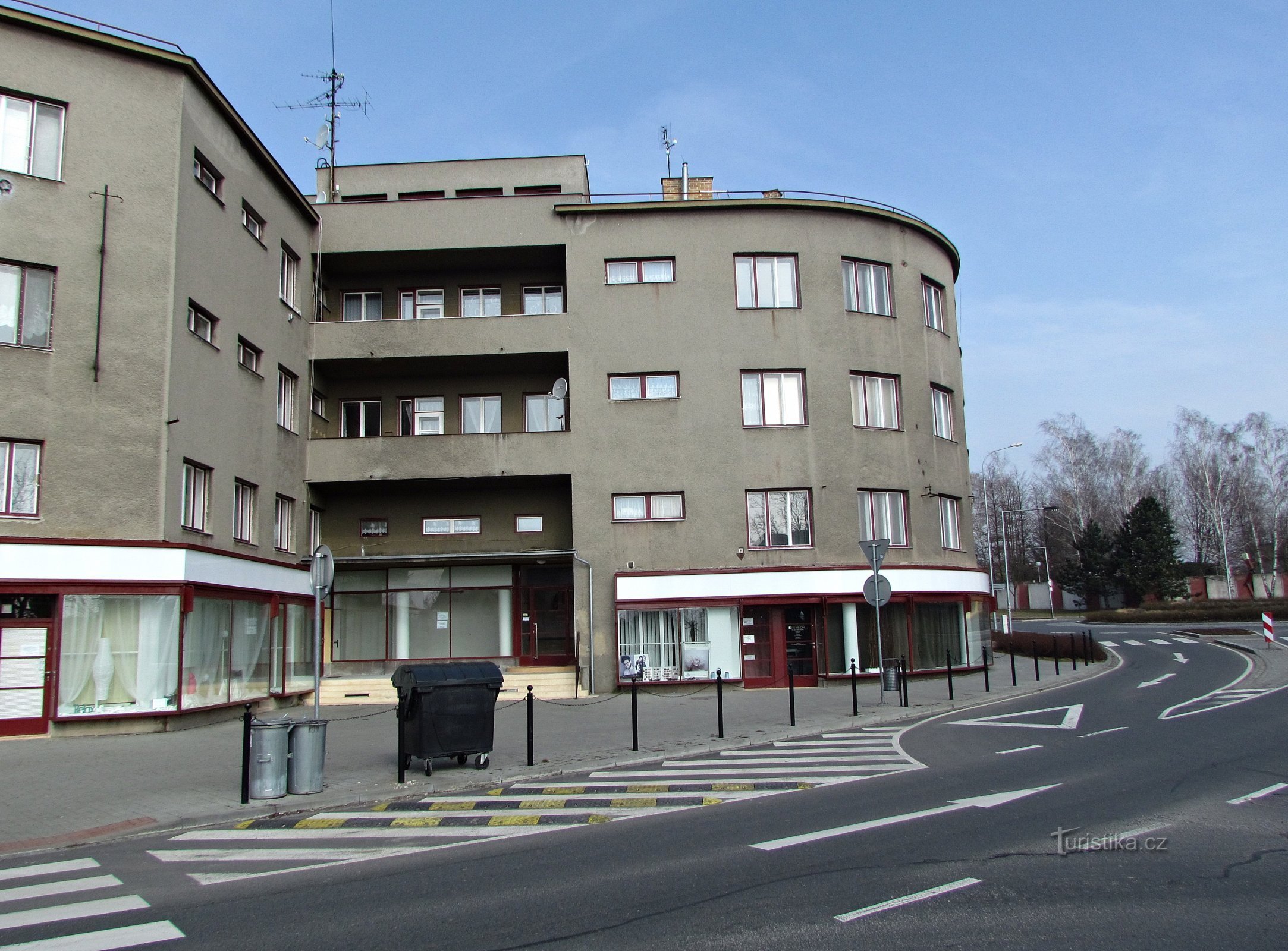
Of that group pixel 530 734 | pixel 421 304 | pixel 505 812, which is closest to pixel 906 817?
pixel 505 812

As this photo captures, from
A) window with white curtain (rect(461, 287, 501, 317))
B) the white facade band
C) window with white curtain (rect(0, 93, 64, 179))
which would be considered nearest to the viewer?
window with white curtain (rect(0, 93, 64, 179))

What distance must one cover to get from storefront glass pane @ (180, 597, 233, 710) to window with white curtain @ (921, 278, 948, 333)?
833 inches

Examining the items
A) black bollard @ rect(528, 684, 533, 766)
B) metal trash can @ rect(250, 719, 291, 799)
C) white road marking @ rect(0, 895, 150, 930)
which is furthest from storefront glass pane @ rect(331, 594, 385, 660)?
white road marking @ rect(0, 895, 150, 930)

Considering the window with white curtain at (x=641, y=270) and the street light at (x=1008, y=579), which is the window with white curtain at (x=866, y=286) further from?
the street light at (x=1008, y=579)

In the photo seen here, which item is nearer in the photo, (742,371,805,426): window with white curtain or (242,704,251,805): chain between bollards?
(242,704,251,805): chain between bollards

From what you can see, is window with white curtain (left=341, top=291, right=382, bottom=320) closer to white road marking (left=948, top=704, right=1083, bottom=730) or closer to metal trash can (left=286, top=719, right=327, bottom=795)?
metal trash can (left=286, top=719, right=327, bottom=795)

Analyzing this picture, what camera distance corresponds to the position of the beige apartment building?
2392 cm

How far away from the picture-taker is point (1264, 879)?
6746 mm

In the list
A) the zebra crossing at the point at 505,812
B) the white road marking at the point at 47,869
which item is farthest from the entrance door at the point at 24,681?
the white road marking at the point at 47,869

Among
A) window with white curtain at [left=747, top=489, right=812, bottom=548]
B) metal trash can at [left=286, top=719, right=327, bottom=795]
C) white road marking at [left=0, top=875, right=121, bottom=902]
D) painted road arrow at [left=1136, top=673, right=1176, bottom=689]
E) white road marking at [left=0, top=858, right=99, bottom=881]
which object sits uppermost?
window with white curtain at [left=747, top=489, right=812, bottom=548]

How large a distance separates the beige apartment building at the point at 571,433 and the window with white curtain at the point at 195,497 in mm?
83

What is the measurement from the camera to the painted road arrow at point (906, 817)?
8.20 m

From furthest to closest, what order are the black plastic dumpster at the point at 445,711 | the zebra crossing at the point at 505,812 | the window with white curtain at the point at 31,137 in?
the window with white curtain at the point at 31,137 < the black plastic dumpster at the point at 445,711 < the zebra crossing at the point at 505,812

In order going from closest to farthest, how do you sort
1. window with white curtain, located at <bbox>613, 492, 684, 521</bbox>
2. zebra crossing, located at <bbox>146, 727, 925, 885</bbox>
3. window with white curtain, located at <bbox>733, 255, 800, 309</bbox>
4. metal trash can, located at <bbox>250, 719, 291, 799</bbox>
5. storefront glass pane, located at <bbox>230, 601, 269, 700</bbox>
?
zebra crossing, located at <bbox>146, 727, 925, 885</bbox> < metal trash can, located at <bbox>250, 719, 291, 799</bbox> < storefront glass pane, located at <bbox>230, 601, 269, 700</bbox> < window with white curtain, located at <bbox>613, 492, 684, 521</bbox> < window with white curtain, located at <bbox>733, 255, 800, 309</bbox>
